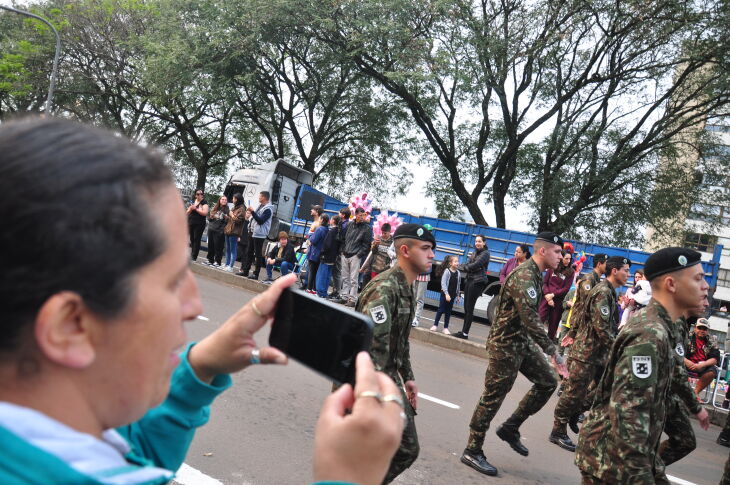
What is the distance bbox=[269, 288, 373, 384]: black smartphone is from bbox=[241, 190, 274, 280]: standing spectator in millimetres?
11351

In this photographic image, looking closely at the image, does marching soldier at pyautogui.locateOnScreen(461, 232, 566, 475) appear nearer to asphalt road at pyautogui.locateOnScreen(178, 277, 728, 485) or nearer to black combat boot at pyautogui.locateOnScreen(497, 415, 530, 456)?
black combat boot at pyautogui.locateOnScreen(497, 415, 530, 456)

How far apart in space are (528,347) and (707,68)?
1613 cm

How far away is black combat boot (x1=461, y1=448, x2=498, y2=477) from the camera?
480cm

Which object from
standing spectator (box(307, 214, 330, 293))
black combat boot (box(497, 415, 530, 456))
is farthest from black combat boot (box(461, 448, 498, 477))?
standing spectator (box(307, 214, 330, 293))

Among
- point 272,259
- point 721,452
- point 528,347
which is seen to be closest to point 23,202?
point 528,347

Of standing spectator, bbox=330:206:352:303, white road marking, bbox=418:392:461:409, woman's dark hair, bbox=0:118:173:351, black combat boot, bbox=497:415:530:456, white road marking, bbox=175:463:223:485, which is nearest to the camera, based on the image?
woman's dark hair, bbox=0:118:173:351

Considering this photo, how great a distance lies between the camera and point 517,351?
17.1ft

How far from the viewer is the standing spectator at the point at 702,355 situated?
8.81m

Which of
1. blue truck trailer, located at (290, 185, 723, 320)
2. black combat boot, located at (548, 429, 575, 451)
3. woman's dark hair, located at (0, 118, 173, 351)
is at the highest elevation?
blue truck trailer, located at (290, 185, 723, 320)

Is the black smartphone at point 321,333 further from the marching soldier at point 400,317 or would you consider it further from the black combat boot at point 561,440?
the black combat boot at point 561,440

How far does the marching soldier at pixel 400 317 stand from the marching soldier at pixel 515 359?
54.8 inches

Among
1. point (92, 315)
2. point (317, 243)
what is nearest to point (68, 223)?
point (92, 315)

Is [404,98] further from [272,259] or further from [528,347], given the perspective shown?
[528,347]

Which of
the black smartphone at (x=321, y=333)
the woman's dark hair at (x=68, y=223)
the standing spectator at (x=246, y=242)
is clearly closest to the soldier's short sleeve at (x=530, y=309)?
the black smartphone at (x=321, y=333)
